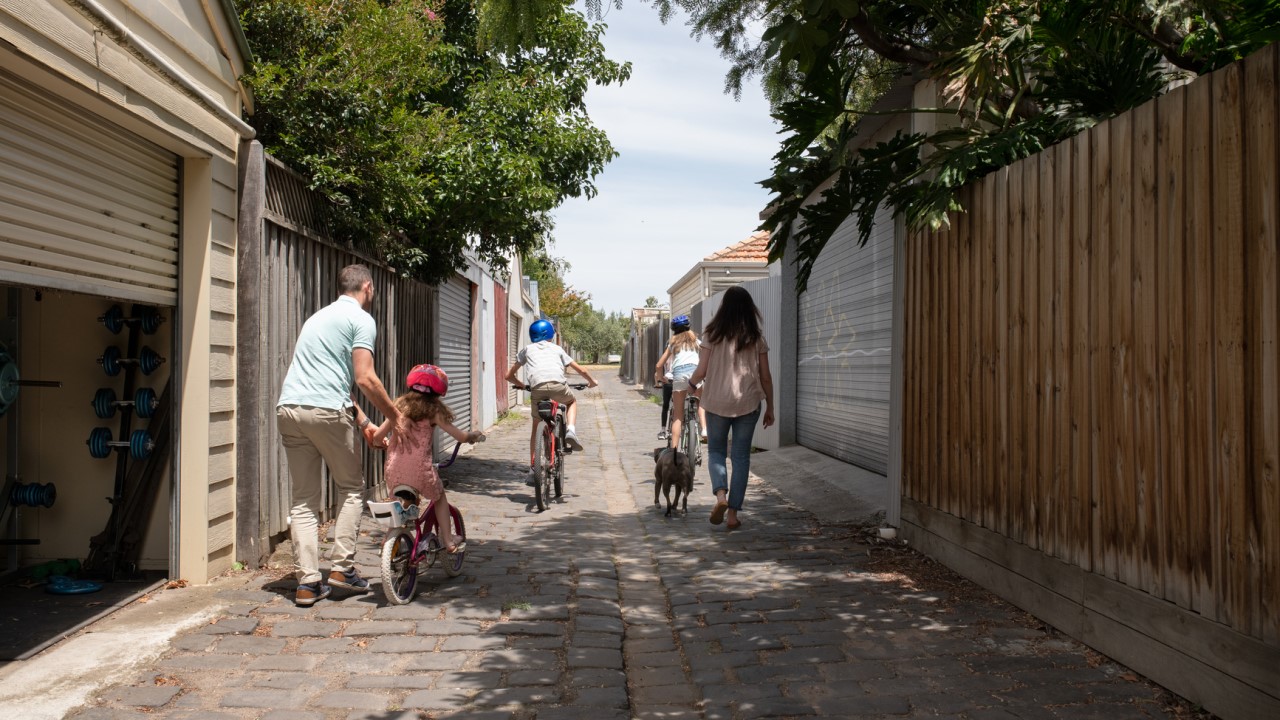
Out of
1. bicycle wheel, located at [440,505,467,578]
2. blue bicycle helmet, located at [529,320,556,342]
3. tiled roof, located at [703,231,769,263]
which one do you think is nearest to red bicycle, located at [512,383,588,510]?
blue bicycle helmet, located at [529,320,556,342]

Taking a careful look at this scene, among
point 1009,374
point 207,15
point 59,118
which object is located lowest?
point 1009,374

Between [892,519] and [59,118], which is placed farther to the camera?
[892,519]

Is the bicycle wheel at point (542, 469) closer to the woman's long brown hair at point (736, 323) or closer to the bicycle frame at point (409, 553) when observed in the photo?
the woman's long brown hair at point (736, 323)

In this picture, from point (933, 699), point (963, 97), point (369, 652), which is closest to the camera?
point (933, 699)

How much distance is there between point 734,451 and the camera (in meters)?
7.34

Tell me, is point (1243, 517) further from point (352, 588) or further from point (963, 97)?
point (352, 588)

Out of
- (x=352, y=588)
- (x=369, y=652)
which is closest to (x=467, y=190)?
(x=352, y=588)

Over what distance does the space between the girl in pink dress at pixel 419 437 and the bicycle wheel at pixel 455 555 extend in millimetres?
380

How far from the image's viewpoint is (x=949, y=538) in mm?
5789

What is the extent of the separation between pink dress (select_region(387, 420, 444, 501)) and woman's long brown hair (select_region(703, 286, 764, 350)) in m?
2.72

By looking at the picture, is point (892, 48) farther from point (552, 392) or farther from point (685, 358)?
point (685, 358)

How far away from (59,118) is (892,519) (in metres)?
5.56

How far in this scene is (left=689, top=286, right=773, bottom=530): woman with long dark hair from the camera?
24.0 feet

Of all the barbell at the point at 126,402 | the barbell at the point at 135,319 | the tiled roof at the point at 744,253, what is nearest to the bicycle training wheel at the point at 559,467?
the barbell at the point at 126,402
